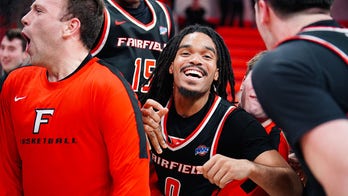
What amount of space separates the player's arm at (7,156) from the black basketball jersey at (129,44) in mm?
902

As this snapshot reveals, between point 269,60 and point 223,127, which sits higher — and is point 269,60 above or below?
above

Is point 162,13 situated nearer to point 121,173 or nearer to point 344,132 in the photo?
point 121,173

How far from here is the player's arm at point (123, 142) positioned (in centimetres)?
217

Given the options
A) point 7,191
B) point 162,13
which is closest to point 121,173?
point 7,191

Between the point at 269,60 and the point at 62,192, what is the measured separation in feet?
3.59

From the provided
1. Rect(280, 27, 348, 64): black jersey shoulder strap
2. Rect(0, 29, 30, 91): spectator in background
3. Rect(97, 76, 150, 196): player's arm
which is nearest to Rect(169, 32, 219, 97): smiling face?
Rect(97, 76, 150, 196): player's arm

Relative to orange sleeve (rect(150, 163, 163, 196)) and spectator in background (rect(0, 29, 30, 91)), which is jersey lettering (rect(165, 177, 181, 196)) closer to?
orange sleeve (rect(150, 163, 163, 196))

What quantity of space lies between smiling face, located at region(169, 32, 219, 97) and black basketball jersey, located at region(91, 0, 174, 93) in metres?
0.42

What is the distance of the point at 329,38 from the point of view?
66.3 inches

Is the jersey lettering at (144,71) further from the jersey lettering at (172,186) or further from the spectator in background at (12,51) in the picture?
the spectator in background at (12,51)

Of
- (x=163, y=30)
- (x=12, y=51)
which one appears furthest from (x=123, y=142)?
(x=12, y=51)

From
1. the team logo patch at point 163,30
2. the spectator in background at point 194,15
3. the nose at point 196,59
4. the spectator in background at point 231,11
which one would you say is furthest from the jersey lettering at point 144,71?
the spectator in background at point 231,11

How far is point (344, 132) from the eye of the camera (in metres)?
1.47

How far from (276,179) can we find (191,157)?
453 millimetres
